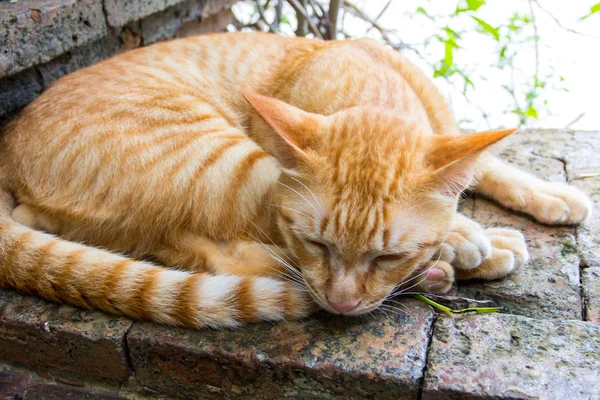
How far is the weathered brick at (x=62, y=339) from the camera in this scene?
83.9 inches

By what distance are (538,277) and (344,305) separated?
36.4 inches

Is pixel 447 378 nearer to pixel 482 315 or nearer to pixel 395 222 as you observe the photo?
pixel 482 315

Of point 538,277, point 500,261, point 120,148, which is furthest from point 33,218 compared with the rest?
point 538,277

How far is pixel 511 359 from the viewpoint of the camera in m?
1.89

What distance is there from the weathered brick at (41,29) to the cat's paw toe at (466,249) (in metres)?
2.21

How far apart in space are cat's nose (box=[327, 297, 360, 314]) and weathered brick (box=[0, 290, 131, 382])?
778mm

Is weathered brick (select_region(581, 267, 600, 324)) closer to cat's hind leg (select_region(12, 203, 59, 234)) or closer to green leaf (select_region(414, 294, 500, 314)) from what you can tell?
green leaf (select_region(414, 294, 500, 314))

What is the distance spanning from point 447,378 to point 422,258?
1.46ft

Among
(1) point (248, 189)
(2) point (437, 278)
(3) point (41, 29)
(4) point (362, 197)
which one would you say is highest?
(3) point (41, 29)

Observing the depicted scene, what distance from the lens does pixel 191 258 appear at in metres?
2.46

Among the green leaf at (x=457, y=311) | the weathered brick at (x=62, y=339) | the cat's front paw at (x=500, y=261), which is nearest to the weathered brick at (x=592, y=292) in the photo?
the cat's front paw at (x=500, y=261)

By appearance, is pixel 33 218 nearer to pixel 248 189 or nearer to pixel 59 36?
pixel 248 189

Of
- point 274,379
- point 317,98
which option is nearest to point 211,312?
point 274,379

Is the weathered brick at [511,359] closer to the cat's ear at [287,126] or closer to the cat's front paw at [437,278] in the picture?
the cat's front paw at [437,278]
